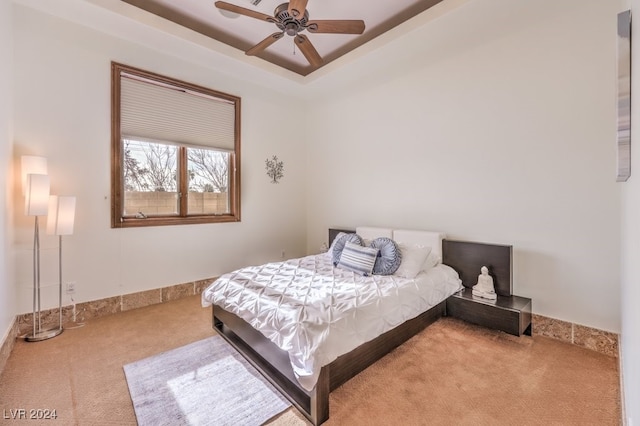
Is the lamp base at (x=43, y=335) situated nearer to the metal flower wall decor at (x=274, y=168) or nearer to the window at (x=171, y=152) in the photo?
the window at (x=171, y=152)

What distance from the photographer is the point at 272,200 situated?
464cm

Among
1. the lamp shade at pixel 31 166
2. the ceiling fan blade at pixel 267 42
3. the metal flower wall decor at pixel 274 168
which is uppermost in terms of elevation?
the ceiling fan blade at pixel 267 42

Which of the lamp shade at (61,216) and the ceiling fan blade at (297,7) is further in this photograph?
the lamp shade at (61,216)

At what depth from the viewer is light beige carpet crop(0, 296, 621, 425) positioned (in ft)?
5.38

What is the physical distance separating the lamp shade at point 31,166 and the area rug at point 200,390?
6.51ft

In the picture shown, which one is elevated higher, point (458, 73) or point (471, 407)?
point (458, 73)

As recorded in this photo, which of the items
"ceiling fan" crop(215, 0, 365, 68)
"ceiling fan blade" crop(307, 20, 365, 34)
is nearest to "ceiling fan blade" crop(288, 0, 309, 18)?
"ceiling fan" crop(215, 0, 365, 68)

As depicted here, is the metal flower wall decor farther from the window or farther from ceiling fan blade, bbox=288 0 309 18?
ceiling fan blade, bbox=288 0 309 18

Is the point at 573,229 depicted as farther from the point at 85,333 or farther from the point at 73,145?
the point at 73,145

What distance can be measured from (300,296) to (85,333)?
7.37ft

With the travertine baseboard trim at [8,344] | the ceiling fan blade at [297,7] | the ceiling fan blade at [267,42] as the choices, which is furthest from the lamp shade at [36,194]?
the ceiling fan blade at [297,7]

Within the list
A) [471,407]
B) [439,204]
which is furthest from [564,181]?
[471,407]

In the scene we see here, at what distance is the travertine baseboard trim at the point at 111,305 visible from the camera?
269 centimetres

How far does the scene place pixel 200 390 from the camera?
1865 millimetres
